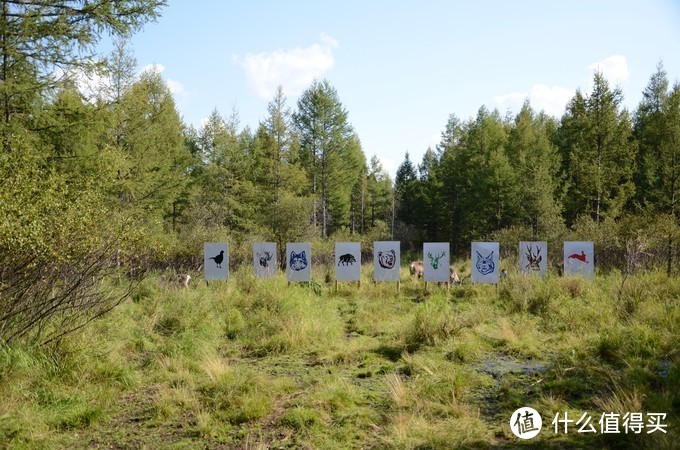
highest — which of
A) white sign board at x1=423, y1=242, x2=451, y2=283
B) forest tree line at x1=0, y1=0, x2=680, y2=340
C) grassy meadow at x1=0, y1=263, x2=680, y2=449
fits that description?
forest tree line at x1=0, y1=0, x2=680, y2=340

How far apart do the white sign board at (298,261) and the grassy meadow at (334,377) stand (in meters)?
5.16

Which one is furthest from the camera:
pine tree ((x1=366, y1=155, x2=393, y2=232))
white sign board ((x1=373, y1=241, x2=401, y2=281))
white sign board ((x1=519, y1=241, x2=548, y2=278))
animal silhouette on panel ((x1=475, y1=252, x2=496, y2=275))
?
pine tree ((x1=366, y1=155, x2=393, y2=232))

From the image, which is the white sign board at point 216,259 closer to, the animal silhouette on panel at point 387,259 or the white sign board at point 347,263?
the white sign board at point 347,263

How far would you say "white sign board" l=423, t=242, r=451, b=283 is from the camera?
48.1 feet

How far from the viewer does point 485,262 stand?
14508 mm

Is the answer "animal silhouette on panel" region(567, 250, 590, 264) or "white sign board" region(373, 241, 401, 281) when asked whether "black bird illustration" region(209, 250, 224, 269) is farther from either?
"animal silhouette on panel" region(567, 250, 590, 264)

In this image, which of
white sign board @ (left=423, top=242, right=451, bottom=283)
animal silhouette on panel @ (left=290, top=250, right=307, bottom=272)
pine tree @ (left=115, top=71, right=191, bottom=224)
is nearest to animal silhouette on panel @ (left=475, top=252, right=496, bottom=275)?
white sign board @ (left=423, top=242, right=451, bottom=283)

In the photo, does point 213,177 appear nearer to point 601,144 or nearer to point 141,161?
point 141,161

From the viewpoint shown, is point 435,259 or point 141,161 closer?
point 435,259

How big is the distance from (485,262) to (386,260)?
312 centimetres

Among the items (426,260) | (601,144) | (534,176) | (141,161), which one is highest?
(601,144)

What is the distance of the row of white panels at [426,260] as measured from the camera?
14.5 metres

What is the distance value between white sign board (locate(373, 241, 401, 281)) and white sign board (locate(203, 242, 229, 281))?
484 cm

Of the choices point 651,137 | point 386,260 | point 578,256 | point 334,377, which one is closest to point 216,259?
point 386,260
